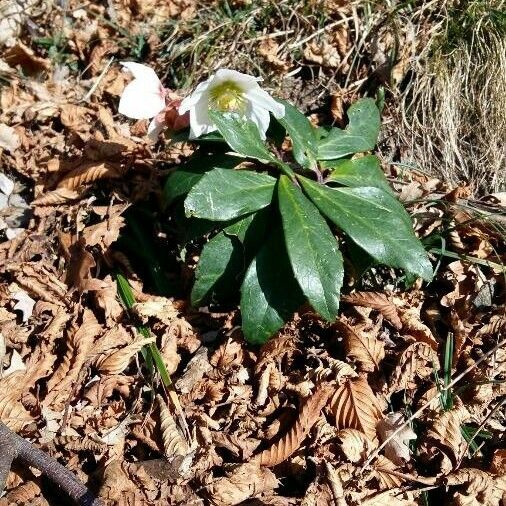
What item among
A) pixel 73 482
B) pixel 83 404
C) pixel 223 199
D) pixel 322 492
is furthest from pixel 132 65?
pixel 322 492

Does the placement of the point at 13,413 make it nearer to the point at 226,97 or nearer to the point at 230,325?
the point at 230,325

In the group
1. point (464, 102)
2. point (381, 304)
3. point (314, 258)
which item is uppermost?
point (314, 258)

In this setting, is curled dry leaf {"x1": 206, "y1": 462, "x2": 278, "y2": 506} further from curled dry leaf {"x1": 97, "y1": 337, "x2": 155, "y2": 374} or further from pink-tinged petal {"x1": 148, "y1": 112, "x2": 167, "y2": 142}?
pink-tinged petal {"x1": 148, "y1": 112, "x2": 167, "y2": 142}

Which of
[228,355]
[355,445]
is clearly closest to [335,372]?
[355,445]

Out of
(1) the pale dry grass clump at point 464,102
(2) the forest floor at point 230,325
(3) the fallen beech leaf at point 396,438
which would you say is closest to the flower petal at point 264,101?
(2) the forest floor at point 230,325

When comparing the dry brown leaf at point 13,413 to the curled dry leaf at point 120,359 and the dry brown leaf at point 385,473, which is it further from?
the dry brown leaf at point 385,473

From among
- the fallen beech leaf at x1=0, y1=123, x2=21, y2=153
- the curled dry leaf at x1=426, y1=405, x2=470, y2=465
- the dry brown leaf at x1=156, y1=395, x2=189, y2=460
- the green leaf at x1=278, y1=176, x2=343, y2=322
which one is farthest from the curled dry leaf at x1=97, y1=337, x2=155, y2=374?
the fallen beech leaf at x1=0, y1=123, x2=21, y2=153
